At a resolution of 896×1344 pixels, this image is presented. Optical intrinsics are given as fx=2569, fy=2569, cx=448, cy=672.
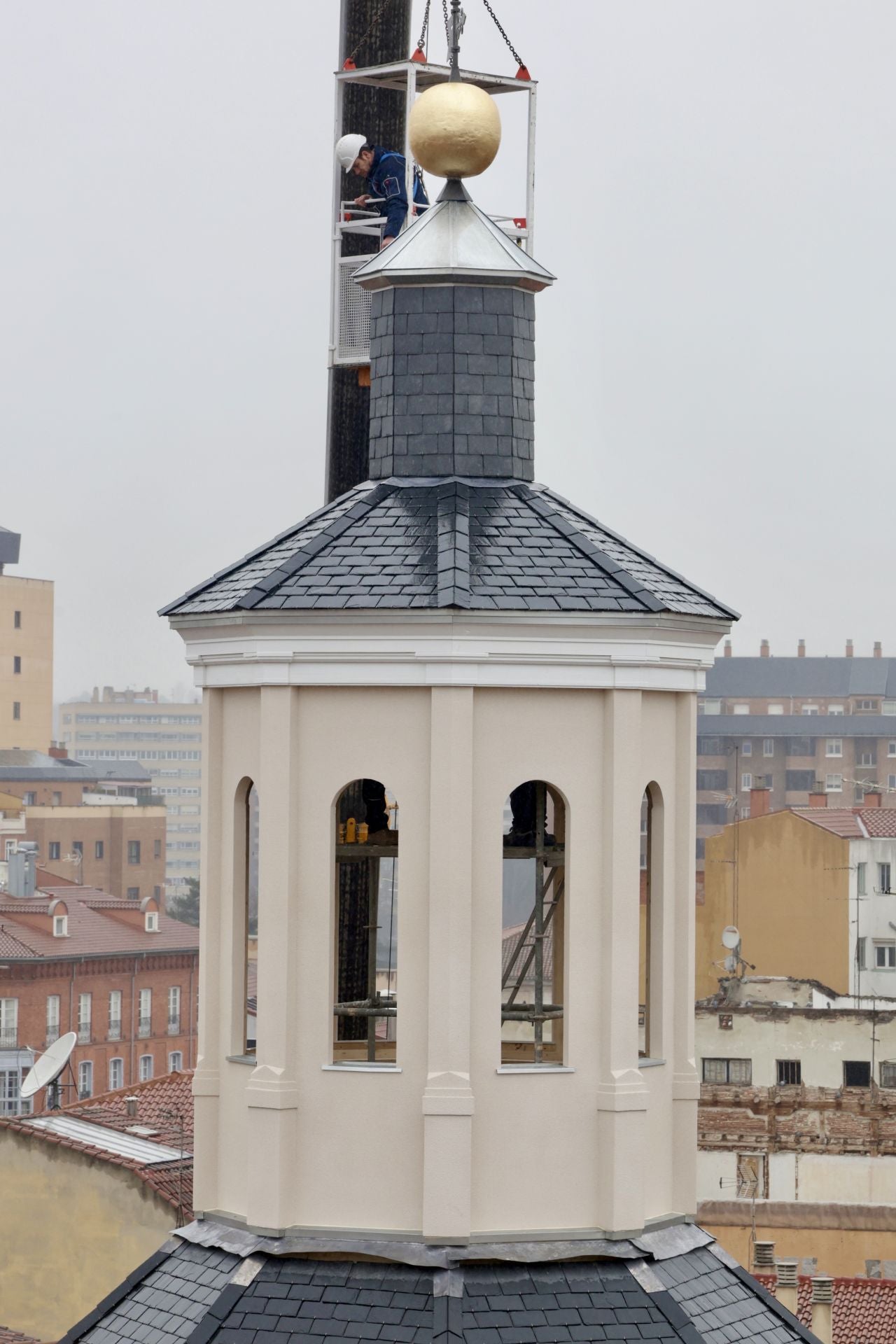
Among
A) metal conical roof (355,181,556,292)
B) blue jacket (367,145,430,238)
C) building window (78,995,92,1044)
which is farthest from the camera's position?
building window (78,995,92,1044)

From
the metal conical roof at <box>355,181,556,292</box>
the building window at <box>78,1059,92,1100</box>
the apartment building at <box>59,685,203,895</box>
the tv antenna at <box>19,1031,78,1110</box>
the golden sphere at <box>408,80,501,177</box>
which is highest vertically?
the apartment building at <box>59,685,203,895</box>

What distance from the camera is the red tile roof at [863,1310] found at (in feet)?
134

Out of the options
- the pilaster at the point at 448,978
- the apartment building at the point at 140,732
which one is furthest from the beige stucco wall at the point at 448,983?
the apartment building at the point at 140,732

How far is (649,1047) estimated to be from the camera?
525 inches

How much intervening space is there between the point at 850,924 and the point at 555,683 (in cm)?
5855

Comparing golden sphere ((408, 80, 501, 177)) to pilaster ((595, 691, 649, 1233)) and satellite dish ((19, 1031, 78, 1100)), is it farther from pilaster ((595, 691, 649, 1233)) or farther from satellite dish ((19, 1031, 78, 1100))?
satellite dish ((19, 1031, 78, 1100))

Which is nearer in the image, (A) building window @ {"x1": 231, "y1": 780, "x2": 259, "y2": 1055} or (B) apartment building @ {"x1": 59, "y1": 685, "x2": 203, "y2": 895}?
(A) building window @ {"x1": 231, "y1": 780, "x2": 259, "y2": 1055}

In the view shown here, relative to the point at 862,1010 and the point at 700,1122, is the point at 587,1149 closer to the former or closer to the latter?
the point at 700,1122

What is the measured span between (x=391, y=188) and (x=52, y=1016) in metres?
72.1

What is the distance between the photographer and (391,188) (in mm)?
19656

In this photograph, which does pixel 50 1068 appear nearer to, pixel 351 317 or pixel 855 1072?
pixel 855 1072

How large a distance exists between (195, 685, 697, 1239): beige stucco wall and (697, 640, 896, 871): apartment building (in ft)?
329

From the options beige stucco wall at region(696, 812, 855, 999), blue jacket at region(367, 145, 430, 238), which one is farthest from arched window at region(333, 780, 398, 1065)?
beige stucco wall at region(696, 812, 855, 999)

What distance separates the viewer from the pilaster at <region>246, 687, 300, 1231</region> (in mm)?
12469
